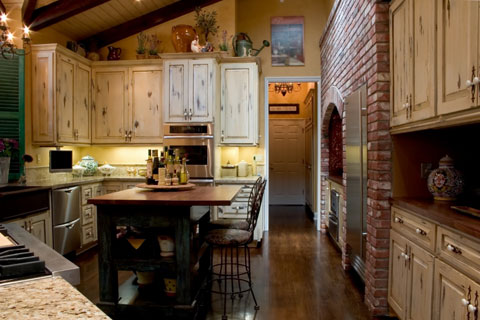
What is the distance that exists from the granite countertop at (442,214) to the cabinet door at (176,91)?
3279mm

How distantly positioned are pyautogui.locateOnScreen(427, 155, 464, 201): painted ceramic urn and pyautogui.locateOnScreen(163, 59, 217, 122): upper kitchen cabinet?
3.15 metres

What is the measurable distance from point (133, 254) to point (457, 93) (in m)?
2.45

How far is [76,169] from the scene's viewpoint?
207 inches

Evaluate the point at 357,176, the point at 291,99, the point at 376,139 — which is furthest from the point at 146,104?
the point at 291,99

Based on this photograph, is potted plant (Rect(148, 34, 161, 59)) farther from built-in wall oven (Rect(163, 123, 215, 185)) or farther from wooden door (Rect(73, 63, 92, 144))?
built-in wall oven (Rect(163, 123, 215, 185))

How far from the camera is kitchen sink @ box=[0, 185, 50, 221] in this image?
3293 mm

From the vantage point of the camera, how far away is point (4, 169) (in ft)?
13.0

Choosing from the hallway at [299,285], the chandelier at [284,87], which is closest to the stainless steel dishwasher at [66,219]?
the hallway at [299,285]

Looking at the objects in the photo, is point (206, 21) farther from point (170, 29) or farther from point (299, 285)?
point (299, 285)

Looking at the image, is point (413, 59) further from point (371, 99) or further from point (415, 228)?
point (415, 228)

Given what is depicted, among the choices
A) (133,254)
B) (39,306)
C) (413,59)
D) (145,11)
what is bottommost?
(133,254)

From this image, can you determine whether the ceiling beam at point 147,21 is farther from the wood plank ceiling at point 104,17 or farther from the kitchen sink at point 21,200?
the kitchen sink at point 21,200

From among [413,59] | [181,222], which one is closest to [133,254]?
[181,222]

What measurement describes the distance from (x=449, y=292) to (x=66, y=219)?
Result: 396 cm
